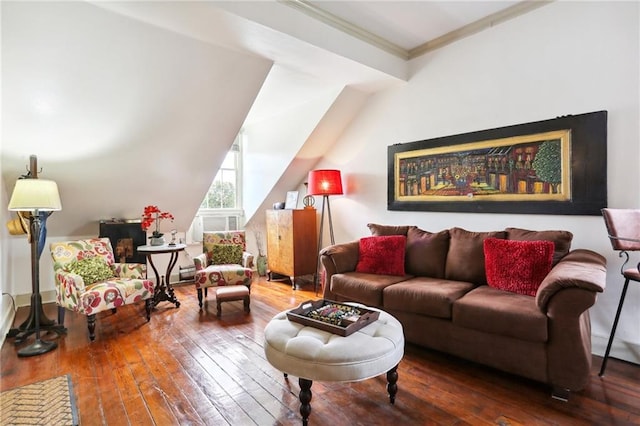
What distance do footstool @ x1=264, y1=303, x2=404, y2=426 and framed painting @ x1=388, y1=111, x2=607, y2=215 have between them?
1.89m

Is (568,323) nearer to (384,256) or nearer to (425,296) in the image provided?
(425,296)

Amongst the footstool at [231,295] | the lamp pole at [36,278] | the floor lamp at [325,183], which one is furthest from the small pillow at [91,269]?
the floor lamp at [325,183]

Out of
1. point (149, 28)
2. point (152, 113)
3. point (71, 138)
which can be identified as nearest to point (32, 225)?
point (71, 138)

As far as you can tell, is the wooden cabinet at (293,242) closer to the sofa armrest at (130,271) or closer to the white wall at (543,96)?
the white wall at (543,96)

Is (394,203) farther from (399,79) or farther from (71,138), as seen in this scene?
(71,138)

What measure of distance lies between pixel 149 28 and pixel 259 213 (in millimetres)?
3311

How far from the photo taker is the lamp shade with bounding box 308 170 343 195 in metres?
4.43

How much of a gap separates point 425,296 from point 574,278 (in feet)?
3.13

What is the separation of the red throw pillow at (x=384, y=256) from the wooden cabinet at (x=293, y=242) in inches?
61.8

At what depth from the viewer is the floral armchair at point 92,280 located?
2.98 meters

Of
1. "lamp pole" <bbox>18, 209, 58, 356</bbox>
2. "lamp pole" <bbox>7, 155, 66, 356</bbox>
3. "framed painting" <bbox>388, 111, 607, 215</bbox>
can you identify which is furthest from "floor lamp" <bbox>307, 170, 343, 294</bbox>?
"lamp pole" <bbox>18, 209, 58, 356</bbox>

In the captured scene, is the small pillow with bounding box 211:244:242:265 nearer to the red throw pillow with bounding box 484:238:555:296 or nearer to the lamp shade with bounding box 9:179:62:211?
the lamp shade with bounding box 9:179:62:211

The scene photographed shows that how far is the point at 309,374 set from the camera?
5.56ft

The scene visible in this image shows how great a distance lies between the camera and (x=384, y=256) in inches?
130
